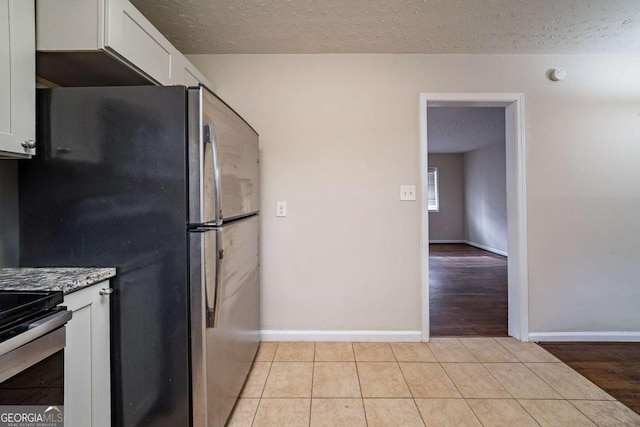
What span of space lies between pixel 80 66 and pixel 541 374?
10.5 feet

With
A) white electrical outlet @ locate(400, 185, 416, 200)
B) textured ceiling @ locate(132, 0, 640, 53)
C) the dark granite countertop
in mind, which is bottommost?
the dark granite countertop

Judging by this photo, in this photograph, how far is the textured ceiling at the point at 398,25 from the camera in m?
1.74

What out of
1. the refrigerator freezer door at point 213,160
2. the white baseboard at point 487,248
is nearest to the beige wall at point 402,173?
the refrigerator freezer door at point 213,160

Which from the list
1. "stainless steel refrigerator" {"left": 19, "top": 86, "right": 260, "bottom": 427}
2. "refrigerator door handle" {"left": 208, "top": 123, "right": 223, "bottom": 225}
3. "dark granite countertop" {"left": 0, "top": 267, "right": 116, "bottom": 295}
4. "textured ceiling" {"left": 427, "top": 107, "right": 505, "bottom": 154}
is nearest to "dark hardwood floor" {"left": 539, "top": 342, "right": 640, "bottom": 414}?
"stainless steel refrigerator" {"left": 19, "top": 86, "right": 260, "bottom": 427}

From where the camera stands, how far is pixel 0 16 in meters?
1.05

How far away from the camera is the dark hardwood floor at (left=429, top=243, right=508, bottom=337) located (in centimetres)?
260

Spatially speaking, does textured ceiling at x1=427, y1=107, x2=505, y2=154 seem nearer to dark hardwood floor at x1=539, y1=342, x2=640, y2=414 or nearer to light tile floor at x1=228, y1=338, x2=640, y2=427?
dark hardwood floor at x1=539, y1=342, x2=640, y2=414

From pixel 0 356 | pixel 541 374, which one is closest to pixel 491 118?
pixel 541 374

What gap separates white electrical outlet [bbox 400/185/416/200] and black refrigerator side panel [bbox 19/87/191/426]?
170 cm

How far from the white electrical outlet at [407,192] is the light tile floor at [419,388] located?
1188 mm

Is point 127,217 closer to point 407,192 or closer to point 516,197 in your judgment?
point 407,192

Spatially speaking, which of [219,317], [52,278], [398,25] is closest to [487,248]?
[398,25]

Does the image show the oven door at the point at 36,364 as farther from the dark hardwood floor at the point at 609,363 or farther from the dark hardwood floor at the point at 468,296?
the dark hardwood floor at the point at 609,363

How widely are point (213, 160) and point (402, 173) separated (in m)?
1.59
